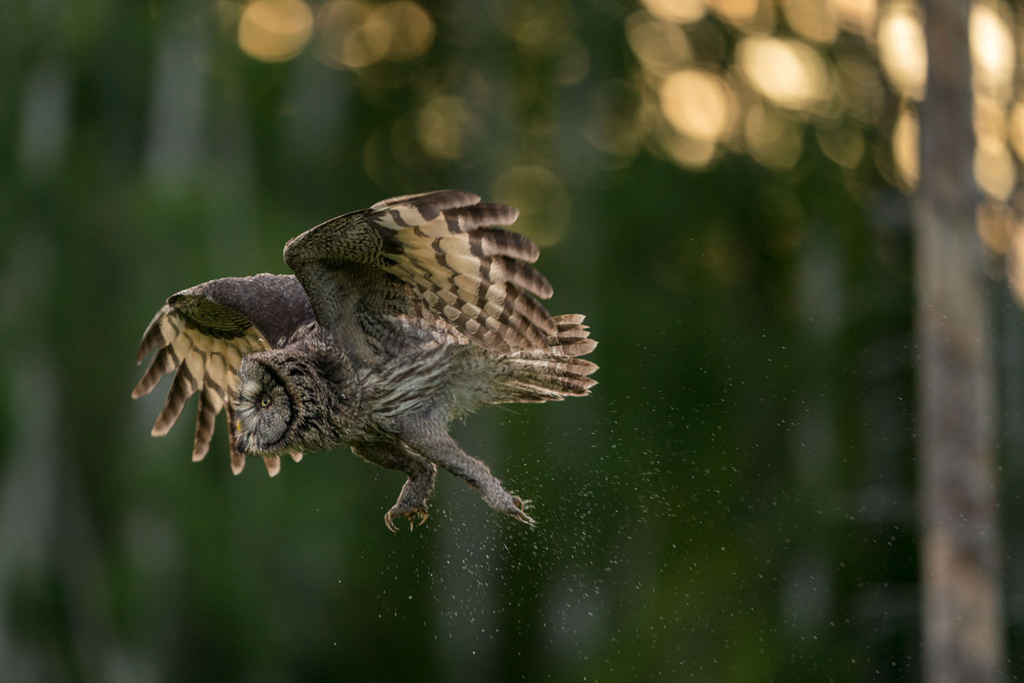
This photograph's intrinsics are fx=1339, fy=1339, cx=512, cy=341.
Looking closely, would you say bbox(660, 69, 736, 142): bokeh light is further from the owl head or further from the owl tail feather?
the owl head

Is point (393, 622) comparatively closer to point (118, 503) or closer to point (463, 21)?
point (118, 503)

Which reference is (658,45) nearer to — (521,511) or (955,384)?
(955,384)

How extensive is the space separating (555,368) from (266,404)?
1127 mm

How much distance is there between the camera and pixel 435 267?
14.9 ft

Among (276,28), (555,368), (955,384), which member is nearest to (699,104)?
(276,28)

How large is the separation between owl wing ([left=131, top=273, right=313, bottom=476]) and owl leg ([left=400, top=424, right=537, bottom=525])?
0.56 metres

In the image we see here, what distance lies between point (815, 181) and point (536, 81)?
14.5 feet

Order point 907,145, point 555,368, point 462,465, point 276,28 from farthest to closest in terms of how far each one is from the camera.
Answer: point 276,28
point 907,145
point 555,368
point 462,465

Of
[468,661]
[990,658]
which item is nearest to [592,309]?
[468,661]

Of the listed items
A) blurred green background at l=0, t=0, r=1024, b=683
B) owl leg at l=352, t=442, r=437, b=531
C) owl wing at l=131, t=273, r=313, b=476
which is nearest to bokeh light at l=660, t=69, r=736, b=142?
blurred green background at l=0, t=0, r=1024, b=683

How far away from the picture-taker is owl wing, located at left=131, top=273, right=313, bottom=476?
509 cm

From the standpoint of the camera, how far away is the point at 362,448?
5023 mm

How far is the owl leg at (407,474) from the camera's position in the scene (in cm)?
481

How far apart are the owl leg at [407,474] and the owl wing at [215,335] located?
29cm
